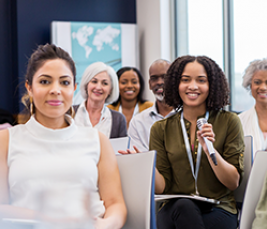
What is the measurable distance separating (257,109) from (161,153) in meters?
1.02

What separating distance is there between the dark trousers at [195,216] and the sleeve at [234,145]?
0.26 meters

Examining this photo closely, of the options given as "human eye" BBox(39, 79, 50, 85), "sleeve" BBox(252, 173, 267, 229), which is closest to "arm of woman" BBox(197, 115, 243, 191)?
"sleeve" BBox(252, 173, 267, 229)

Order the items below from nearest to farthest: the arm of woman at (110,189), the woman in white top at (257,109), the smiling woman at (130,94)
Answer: the arm of woman at (110,189) → the woman in white top at (257,109) → the smiling woman at (130,94)

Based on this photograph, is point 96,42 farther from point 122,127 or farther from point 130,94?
point 122,127

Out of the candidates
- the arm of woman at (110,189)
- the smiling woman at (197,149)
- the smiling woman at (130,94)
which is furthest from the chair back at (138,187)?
the smiling woman at (130,94)

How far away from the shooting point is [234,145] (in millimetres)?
1829

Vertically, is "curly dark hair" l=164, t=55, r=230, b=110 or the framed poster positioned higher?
the framed poster

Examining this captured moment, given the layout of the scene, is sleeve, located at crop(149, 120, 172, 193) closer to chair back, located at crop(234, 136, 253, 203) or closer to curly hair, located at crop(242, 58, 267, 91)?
chair back, located at crop(234, 136, 253, 203)

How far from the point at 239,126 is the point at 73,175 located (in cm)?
98

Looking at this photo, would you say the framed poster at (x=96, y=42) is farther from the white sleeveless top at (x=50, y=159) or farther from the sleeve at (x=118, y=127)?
the white sleeveless top at (x=50, y=159)

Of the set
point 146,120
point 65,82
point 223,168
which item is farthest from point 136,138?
point 65,82

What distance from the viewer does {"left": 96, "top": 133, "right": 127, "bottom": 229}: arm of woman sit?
139cm

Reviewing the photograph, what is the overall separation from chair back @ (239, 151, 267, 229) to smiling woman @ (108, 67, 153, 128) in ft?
7.90

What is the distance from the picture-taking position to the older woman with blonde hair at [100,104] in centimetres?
301
